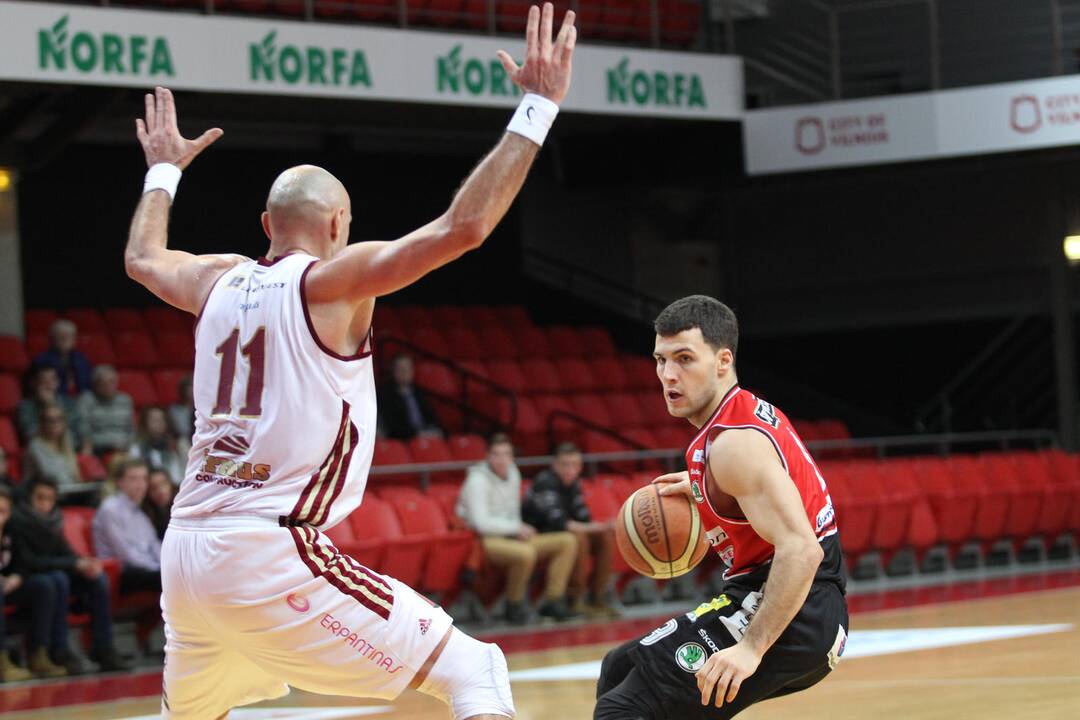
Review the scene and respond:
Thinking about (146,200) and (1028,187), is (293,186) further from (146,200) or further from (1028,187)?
(1028,187)

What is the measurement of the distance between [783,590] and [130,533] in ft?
24.2

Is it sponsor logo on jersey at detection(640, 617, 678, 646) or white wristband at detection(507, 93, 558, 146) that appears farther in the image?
sponsor logo on jersey at detection(640, 617, 678, 646)

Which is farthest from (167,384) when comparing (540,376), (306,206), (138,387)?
(306,206)

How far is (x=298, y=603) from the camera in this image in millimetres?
3809

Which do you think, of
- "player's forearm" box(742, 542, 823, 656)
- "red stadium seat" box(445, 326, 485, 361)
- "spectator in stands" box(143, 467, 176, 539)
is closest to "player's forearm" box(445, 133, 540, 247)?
"player's forearm" box(742, 542, 823, 656)

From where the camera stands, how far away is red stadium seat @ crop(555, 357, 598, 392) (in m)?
17.0

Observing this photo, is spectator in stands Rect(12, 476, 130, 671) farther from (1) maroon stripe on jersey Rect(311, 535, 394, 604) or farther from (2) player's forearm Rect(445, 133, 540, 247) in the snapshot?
(2) player's forearm Rect(445, 133, 540, 247)

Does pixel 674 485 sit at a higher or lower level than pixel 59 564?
higher

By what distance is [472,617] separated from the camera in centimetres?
1264

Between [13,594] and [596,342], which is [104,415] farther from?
[596,342]

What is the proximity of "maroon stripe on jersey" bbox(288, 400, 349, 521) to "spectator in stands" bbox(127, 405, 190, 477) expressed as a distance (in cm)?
774

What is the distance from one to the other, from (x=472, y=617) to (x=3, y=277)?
5.58 m

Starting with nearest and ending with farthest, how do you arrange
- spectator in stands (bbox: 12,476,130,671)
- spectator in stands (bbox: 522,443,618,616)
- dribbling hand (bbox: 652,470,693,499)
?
dribbling hand (bbox: 652,470,693,499) → spectator in stands (bbox: 12,476,130,671) → spectator in stands (bbox: 522,443,618,616)

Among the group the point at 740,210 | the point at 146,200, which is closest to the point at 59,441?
the point at 146,200
